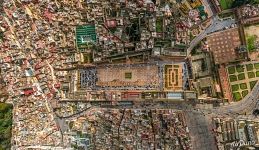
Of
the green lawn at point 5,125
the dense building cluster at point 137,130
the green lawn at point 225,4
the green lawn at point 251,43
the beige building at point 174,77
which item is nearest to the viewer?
the dense building cluster at point 137,130

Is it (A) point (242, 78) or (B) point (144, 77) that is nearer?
(A) point (242, 78)

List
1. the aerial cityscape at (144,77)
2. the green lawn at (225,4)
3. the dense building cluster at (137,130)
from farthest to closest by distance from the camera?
the green lawn at (225,4) → the aerial cityscape at (144,77) → the dense building cluster at (137,130)

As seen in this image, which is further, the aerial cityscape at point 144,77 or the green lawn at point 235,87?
the green lawn at point 235,87

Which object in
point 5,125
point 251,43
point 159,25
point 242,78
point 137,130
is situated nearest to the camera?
point 137,130

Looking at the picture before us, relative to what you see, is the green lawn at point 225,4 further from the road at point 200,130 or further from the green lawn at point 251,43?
the road at point 200,130

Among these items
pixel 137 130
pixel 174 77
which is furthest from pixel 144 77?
pixel 137 130

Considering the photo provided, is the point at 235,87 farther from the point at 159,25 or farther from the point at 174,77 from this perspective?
the point at 159,25

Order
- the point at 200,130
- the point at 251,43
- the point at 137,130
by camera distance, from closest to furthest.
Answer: the point at 200,130 → the point at 137,130 → the point at 251,43

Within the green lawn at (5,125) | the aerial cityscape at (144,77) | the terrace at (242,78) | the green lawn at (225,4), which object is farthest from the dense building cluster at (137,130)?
the green lawn at (225,4)

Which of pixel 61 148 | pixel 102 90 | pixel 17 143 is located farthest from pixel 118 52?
pixel 17 143

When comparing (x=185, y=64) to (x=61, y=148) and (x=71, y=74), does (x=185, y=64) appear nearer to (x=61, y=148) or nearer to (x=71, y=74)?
(x=71, y=74)
